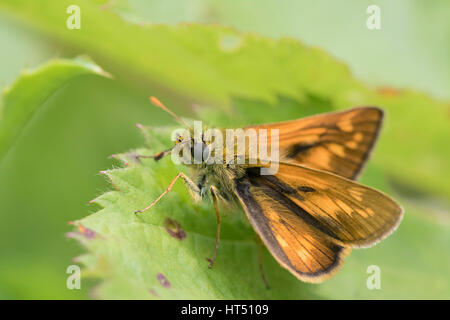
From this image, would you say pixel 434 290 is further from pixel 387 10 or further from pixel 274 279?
pixel 387 10

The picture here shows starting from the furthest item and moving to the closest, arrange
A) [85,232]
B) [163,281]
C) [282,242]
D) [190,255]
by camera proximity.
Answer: [282,242] < [190,255] < [163,281] < [85,232]

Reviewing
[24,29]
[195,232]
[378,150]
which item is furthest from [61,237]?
[378,150]

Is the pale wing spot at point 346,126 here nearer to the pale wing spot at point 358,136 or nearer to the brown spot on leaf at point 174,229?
the pale wing spot at point 358,136

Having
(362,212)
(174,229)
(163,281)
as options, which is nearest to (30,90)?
(174,229)

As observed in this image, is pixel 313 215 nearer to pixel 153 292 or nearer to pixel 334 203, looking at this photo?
pixel 334 203

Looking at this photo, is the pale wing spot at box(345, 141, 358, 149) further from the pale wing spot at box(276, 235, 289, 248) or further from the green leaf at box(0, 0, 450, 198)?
the pale wing spot at box(276, 235, 289, 248)
